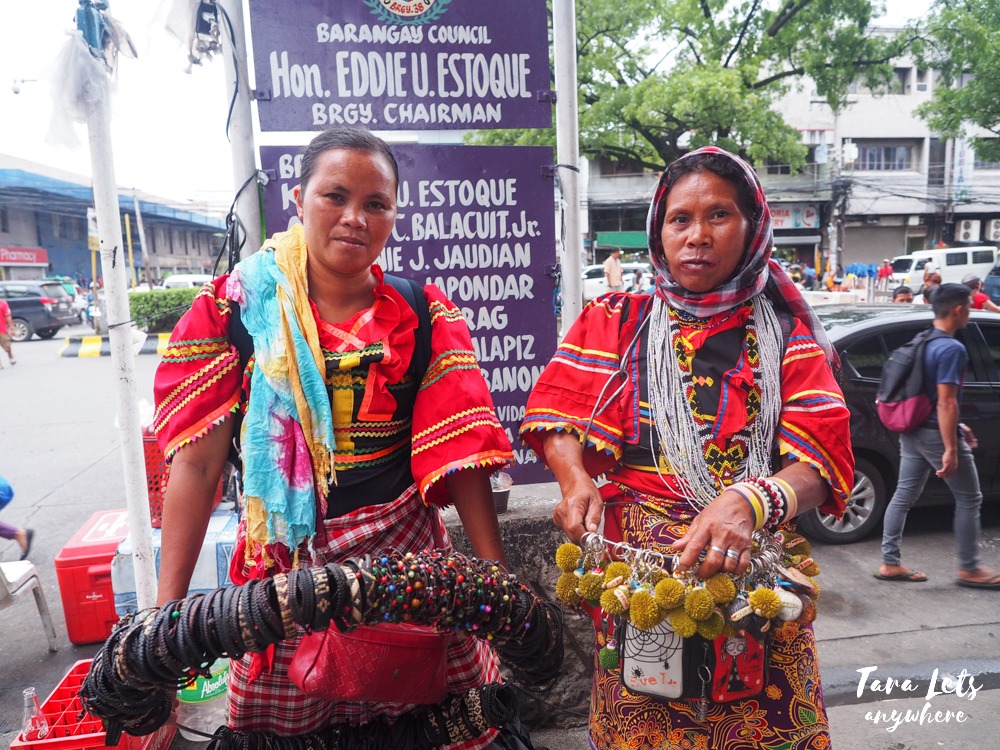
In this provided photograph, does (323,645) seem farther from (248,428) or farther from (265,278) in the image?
(265,278)

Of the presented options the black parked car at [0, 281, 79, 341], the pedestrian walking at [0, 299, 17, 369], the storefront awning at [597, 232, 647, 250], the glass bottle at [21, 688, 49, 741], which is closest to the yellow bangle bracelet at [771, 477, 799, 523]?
the glass bottle at [21, 688, 49, 741]

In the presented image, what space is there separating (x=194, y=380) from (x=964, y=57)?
16629 mm

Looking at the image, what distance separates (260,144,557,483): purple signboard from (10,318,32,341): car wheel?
20.9 m

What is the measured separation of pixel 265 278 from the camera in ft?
4.90

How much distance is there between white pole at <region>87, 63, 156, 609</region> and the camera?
7.20 feet

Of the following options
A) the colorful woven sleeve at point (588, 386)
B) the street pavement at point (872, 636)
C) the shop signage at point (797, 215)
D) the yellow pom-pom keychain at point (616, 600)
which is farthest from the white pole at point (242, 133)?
the shop signage at point (797, 215)

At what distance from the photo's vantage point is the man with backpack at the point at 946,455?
13.4ft

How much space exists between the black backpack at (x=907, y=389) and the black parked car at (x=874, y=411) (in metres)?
0.45

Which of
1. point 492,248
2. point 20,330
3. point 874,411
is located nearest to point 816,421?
point 492,248

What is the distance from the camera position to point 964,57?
1370 centimetres

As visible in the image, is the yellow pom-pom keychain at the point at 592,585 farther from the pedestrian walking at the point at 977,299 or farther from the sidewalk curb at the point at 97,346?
the sidewalk curb at the point at 97,346

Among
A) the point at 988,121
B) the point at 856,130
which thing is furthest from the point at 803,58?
the point at 856,130

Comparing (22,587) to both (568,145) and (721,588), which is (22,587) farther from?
(721,588)

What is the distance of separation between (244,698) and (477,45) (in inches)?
87.6
